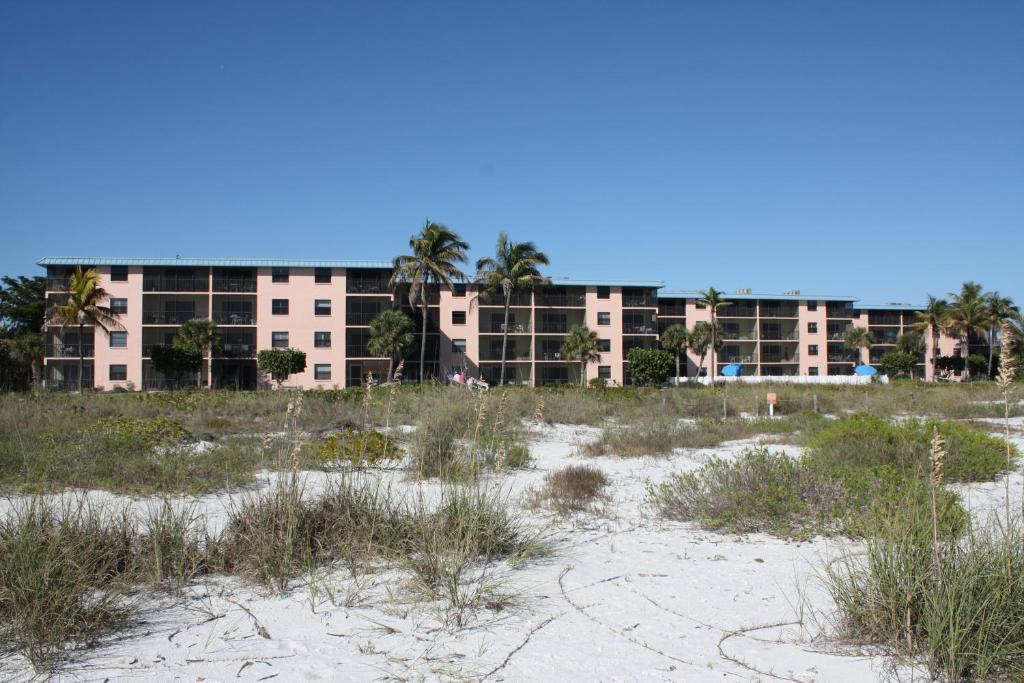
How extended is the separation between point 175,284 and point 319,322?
11845 mm

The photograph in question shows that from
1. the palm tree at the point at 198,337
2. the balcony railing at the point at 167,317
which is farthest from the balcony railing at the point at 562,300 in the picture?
the balcony railing at the point at 167,317

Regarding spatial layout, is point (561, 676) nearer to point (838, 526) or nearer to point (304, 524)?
point (304, 524)

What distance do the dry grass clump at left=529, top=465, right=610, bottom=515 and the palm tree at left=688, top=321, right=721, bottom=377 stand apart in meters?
60.9

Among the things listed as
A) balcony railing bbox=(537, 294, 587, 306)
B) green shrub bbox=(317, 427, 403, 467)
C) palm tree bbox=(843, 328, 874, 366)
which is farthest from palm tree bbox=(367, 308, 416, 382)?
palm tree bbox=(843, 328, 874, 366)

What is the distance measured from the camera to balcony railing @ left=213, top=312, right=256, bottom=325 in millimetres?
54594

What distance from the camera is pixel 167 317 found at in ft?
178

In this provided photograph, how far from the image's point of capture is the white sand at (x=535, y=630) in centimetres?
397

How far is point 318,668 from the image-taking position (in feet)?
13.2

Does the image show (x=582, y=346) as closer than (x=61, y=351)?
No

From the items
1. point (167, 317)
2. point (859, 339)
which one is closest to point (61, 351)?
point (167, 317)

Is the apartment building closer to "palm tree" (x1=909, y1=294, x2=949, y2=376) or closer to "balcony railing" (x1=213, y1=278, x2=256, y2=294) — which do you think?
"balcony railing" (x1=213, y1=278, x2=256, y2=294)

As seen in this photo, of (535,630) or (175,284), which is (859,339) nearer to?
(175,284)

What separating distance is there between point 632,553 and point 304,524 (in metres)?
3.09

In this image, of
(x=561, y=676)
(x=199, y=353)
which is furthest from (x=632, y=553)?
(x=199, y=353)
